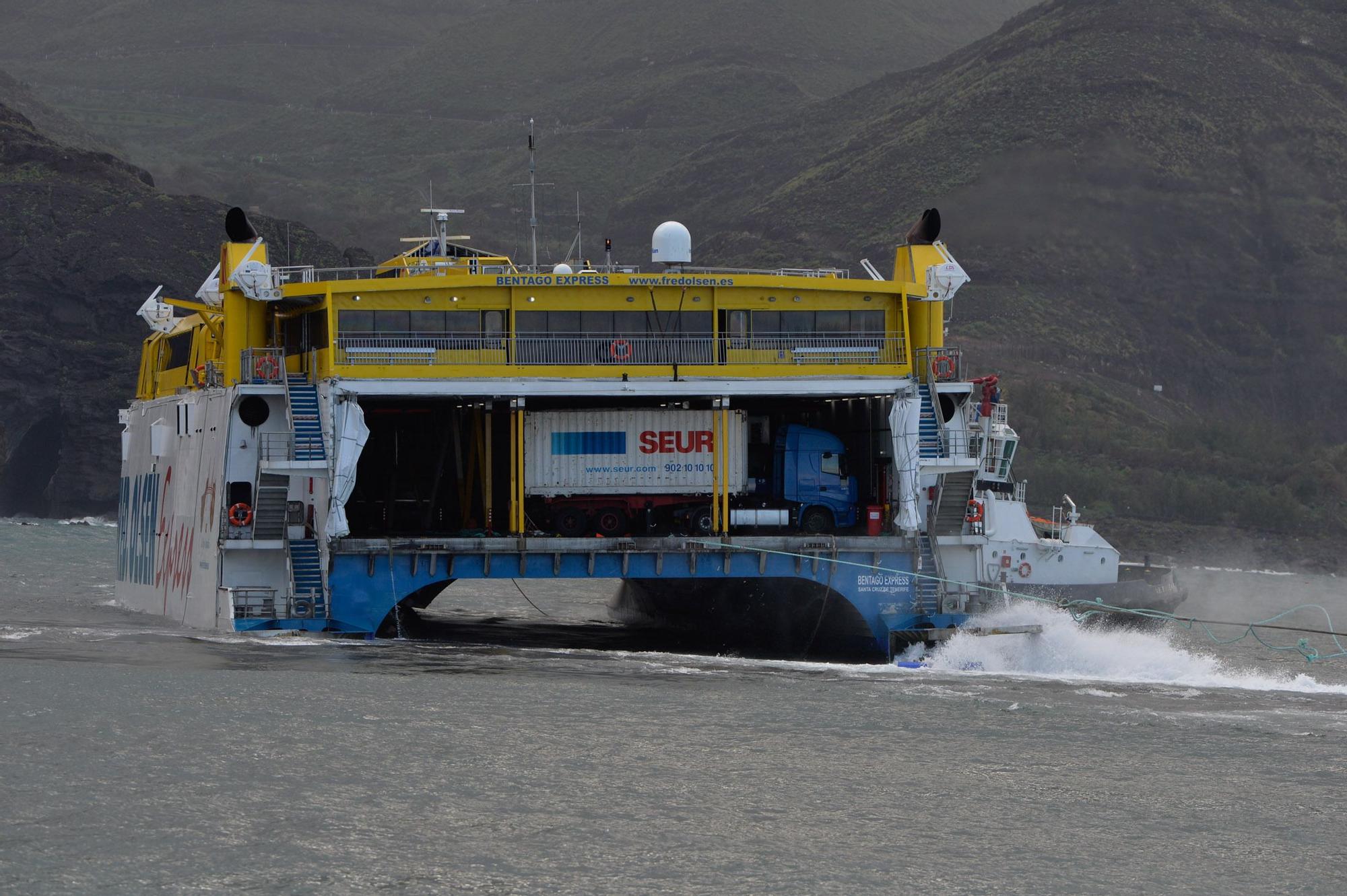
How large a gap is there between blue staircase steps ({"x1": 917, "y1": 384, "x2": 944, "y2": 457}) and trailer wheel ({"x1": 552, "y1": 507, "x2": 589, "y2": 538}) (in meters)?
7.35

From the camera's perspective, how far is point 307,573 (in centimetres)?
3566

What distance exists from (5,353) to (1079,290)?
280ft

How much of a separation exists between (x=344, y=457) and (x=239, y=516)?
2403mm

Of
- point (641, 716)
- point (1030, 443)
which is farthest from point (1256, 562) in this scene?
point (641, 716)

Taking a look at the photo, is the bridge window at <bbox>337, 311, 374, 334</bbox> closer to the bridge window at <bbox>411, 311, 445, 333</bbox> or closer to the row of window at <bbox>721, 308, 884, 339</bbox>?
the bridge window at <bbox>411, 311, 445, 333</bbox>

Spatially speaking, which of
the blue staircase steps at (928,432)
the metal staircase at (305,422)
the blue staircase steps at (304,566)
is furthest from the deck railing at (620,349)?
the blue staircase steps at (304,566)

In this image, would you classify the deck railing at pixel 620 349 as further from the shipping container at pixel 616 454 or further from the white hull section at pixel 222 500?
the white hull section at pixel 222 500

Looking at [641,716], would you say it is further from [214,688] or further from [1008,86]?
[1008,86]

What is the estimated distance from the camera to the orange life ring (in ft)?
118

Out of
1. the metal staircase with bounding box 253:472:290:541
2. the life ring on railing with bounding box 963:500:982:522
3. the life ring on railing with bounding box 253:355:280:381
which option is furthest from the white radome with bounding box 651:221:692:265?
the metal staircase with bounding box 253:472:290:541

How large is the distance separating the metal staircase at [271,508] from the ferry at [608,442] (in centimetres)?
5

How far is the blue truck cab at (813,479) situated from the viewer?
40812mm

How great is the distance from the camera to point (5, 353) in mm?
148750

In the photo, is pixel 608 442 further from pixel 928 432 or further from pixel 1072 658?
pixel 1072 658
